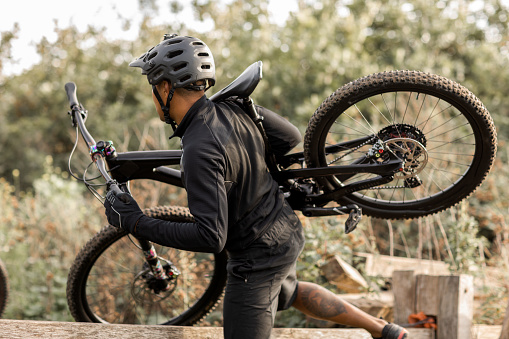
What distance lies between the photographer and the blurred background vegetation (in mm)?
5297

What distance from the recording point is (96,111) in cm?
1205

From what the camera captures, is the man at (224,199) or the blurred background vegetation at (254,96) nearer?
the man at (224,199)

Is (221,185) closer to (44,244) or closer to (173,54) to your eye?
(173,54)

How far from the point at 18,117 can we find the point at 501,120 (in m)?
11.4

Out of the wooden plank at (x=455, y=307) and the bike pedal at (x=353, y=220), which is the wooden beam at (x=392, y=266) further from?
the bike pedal at (x=353, y=220)

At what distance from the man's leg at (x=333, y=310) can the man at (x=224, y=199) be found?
0.35m

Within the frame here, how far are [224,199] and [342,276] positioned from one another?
2.40 m

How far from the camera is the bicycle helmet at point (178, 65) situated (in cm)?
232

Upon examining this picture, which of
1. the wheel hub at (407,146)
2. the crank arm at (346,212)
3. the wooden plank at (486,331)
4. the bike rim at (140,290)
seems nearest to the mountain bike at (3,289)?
the bike rim at (140,290)

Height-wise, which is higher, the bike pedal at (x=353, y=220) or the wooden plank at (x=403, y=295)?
the bike pedal at (x=353, y=220)

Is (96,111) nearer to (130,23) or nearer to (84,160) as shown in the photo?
(130,23)

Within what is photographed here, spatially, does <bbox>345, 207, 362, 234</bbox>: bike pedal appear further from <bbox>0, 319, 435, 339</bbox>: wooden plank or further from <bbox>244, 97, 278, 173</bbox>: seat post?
<bbox>0, 319, 435, 339</bbox>: wooden plank

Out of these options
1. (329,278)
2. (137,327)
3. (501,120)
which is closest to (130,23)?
(501,120)

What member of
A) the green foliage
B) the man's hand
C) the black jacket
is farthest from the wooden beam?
the green foliage
